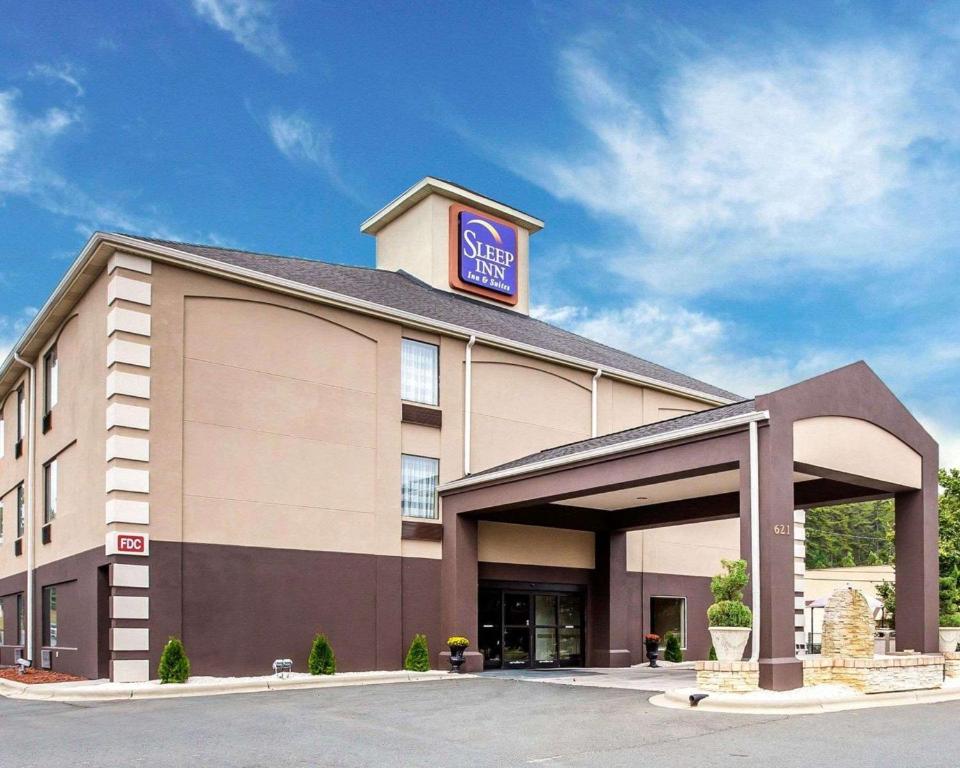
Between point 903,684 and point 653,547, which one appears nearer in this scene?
point 903,684

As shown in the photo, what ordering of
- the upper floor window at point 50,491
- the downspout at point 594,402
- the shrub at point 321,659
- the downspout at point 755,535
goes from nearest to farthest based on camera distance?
the downspout at point 755,535 → the shrub at point 321,659 → the upper floor window at point 50,491 → the downspout at point 594,402

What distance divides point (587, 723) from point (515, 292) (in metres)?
19.5

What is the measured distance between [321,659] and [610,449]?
24.6 ft

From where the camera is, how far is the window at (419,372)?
77.2 feet

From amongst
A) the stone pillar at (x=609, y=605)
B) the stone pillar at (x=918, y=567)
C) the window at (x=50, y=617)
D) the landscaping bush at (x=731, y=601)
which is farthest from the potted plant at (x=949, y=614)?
the window at (x=50, y=617)

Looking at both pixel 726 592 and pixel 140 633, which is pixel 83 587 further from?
pixel 726 592

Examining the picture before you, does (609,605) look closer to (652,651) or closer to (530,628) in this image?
(652,651)

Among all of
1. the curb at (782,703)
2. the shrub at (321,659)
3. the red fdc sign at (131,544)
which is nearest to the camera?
the curb at (782,703)

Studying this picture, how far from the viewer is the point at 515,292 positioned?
31328mm

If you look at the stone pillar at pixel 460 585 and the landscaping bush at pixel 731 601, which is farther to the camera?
the stone pillar at pixel 460 585

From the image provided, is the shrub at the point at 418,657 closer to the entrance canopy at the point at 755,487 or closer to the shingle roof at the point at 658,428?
the entrance canopy at the point at 755,487

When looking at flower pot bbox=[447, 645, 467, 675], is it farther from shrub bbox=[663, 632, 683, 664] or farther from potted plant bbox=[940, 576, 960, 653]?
potted plant bbox=[940, 576, 960, 653]

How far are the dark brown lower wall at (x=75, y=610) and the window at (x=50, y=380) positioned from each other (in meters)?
4.12

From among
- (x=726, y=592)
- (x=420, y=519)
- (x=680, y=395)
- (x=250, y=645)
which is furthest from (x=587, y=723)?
(x=680, y=395)
